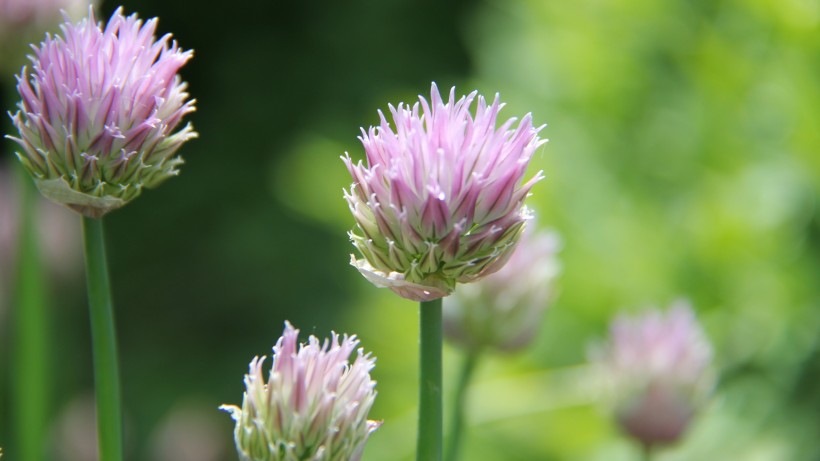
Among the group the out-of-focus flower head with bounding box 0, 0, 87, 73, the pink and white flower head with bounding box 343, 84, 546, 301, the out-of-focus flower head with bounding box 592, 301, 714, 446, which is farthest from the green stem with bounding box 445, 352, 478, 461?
the out-of-focus flower head with bounding box 0, 0, 87, 73

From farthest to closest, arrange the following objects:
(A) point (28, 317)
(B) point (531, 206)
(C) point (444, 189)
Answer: (B) point (531, 206), (A) point (28, 317), (C) point (444, 189)

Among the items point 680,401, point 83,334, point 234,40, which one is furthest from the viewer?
point 234,40

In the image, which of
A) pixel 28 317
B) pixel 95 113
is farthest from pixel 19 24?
pixel 95 113

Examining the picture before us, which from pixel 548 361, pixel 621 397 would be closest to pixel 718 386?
pixel 548 361

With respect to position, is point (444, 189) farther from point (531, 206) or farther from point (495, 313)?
point (531, 206)

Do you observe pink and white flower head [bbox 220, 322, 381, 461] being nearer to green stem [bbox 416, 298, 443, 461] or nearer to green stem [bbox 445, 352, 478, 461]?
green stem [bbox 416, 298, 443, 461]

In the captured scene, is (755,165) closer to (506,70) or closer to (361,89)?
(506,70)
